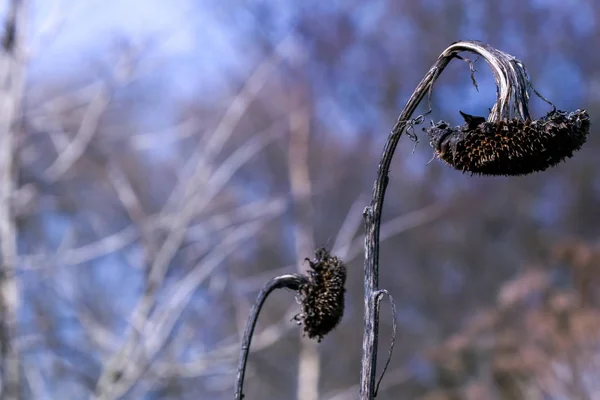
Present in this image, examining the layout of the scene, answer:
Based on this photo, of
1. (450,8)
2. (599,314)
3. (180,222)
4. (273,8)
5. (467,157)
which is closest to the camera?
(467,157)

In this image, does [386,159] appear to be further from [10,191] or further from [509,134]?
[10,191]

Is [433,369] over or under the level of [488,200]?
under

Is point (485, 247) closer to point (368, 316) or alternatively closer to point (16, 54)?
point (16, 54)

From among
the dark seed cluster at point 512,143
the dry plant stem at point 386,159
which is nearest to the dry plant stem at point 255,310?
the dry plant stem at point 386,159

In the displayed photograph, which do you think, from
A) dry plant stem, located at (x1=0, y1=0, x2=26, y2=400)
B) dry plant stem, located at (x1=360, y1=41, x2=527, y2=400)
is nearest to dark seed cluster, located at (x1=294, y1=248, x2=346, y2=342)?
dry plant stem, located at (x1=360, y1=41, x2=527, y2=400)

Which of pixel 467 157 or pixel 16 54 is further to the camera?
pixel 16 54

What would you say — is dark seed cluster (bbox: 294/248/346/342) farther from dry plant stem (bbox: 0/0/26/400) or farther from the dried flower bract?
dry plant stem (bbox: 0/0/26/400)

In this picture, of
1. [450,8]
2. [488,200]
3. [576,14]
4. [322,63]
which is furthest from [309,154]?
[576,14]
